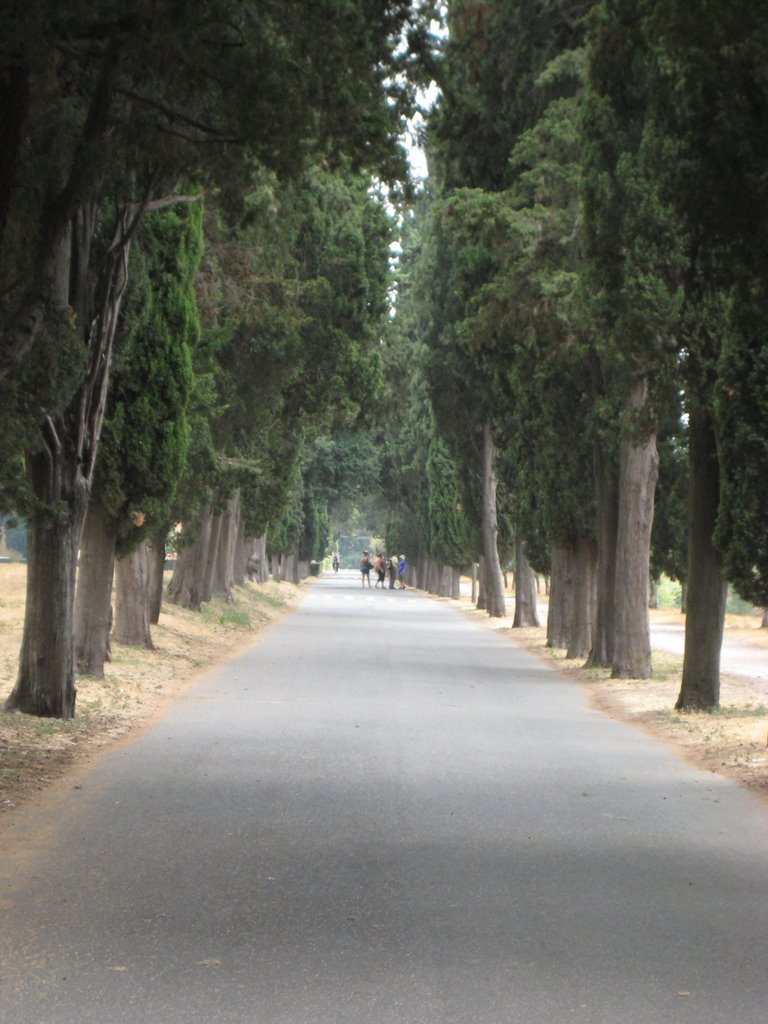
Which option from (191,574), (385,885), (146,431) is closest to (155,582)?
(191,574)

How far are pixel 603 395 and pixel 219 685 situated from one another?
307 inches

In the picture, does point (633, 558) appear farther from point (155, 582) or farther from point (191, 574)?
point (191, 574)

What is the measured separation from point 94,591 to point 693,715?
7.65 metres

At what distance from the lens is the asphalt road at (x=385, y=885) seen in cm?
544

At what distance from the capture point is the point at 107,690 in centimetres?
1714

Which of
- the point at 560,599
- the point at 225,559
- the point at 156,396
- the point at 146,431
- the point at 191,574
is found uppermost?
the point at 156,396

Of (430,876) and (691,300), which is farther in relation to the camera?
(691,300)

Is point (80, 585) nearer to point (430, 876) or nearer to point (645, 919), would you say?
point (430, 876)

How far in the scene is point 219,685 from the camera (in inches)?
752

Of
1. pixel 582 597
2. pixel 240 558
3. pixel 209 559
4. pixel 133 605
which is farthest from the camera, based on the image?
pixel 240 558

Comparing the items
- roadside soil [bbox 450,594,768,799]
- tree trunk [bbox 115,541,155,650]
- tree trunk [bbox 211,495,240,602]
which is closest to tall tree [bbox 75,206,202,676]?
tree trunk [bbox 115,541,155,650]

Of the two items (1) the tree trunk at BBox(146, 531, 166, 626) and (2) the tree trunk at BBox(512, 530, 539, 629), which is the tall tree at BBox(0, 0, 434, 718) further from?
(2) the tree trunk at BBox(512, 530, 539, 629)

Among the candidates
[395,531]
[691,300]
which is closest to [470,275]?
[691,300]

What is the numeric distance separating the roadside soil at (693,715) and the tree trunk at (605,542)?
2.30 ft
